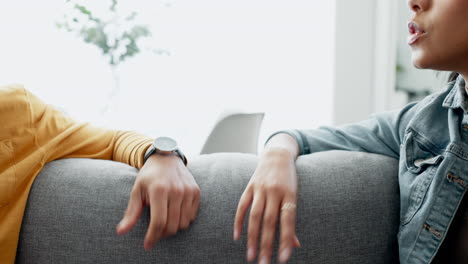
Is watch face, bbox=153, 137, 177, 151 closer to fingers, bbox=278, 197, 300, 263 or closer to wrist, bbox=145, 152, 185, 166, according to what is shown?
wrist, bbox=145, 152, 185, 166

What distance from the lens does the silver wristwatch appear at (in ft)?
2.89

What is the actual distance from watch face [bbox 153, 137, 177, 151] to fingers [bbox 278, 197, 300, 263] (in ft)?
0.86

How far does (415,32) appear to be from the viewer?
0.85 metres

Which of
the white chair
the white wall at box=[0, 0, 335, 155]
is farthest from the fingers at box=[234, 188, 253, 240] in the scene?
the white wall at box=[0, 0, 335, 155]

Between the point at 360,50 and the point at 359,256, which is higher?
the point at 360,50

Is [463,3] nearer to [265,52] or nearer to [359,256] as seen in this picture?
[359,256]

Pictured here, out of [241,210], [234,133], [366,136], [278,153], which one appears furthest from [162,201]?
[234,133]

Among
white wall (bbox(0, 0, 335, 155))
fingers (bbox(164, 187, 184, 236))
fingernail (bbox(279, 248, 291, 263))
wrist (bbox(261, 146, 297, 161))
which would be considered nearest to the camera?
fingernail (bbox(279, 248, 291, 263))

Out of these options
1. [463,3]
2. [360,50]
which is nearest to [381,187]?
[463,3]

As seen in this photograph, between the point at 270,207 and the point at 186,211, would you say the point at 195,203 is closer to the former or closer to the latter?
the point at 186,211

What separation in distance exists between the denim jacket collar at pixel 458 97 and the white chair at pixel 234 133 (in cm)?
78

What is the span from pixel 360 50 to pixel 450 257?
5.54 feet

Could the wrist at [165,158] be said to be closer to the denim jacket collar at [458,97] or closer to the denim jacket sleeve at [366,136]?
the denim jacket sleeve at [366,136]

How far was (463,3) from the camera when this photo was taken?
0.77 metres
